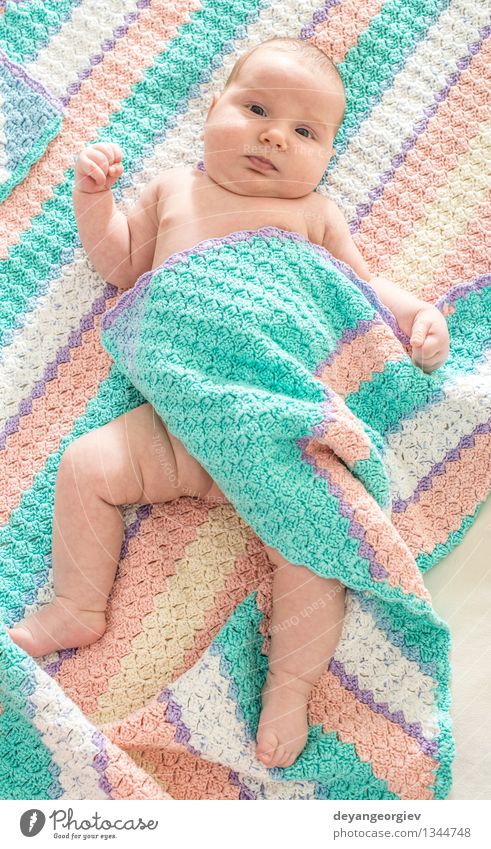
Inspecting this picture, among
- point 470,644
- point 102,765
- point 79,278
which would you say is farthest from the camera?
point 79,278

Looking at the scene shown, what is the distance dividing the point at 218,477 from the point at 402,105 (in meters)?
0.59

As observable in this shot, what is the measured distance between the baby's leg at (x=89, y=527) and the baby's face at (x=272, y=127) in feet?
1.14

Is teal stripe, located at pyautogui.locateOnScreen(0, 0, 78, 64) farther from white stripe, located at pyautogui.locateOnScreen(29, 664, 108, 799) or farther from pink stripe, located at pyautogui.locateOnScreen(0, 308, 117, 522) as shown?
white stripe, located at pyautogui.locateOnScreen(29, 664, 108, 799)

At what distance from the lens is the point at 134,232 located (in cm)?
115

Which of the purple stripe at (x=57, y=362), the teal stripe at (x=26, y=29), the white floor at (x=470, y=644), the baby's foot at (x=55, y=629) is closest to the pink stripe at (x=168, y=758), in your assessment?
the baby's foot at (x=55, y=629)

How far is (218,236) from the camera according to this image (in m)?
1.09

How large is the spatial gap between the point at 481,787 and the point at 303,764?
0.68 feet

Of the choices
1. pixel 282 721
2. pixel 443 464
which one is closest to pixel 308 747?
pixel 282 721

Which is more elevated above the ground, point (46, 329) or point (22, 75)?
point (22, 75)

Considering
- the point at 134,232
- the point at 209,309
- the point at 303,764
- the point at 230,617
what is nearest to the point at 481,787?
the point at 303,764

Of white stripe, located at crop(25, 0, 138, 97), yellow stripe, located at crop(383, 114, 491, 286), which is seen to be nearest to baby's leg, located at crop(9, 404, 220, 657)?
yellow stripe, located at crop(383, 114, 491, 286)

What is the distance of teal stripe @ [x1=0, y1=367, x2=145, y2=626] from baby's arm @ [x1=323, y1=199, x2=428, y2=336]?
0.35m

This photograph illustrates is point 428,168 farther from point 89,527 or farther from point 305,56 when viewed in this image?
point 89,527

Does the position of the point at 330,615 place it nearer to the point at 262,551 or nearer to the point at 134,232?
the point at 262,551
